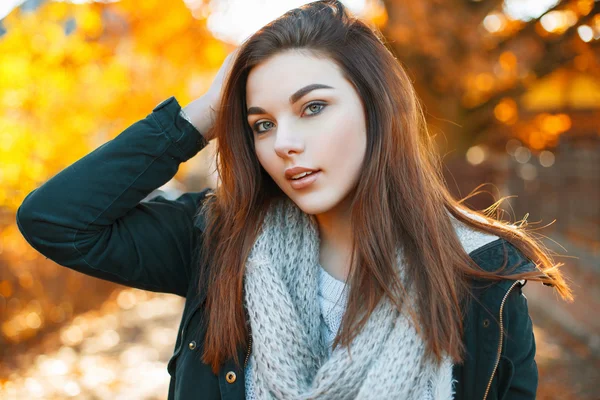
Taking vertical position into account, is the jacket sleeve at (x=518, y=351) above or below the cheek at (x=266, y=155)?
below

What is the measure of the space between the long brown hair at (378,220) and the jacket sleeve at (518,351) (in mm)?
114

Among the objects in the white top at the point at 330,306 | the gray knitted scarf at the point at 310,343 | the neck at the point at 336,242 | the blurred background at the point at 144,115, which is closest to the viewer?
the gray knitted scarf at the point at 310,343

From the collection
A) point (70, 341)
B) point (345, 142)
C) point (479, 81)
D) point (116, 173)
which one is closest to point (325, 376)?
point (345, 142)

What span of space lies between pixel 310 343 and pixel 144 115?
5.75m

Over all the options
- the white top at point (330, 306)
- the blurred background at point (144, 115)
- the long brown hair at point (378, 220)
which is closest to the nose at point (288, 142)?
the long brown hair at point (378, 220)

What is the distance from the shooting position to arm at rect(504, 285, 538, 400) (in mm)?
2096

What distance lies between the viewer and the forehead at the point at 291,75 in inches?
86.5

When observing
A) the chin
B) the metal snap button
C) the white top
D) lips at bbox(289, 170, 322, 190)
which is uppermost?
lips at bbox(289, 170, 322, 190)

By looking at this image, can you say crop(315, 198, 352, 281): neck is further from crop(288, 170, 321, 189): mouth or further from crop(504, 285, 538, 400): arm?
crop(504, 285, 538, 400): arm

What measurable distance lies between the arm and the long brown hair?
4.5 inches

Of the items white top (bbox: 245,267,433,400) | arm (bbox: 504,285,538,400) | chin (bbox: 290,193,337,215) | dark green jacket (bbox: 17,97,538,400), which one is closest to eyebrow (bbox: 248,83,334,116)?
chin (bbox: 290,193,337,215)

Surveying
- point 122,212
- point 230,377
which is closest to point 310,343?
point 230,377

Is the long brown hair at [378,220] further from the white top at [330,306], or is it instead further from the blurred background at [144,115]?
the blurred background at [144,115]

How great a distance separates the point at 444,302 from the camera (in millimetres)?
2123
